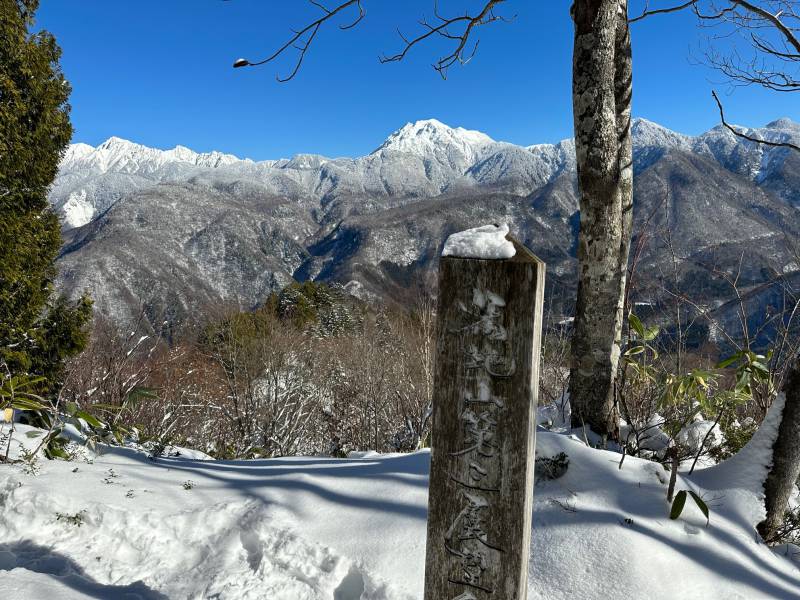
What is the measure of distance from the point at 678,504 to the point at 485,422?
4.86ft

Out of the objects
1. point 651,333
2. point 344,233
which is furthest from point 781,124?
point 651,333

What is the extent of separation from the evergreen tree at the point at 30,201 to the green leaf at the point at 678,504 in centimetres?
655

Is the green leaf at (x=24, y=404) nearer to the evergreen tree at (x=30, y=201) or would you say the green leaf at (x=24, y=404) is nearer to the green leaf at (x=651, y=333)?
the evergreen tree at (x=30, y=201)

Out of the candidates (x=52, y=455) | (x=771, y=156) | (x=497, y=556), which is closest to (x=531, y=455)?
(x=497, y=556)

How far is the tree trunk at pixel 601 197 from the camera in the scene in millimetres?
2602

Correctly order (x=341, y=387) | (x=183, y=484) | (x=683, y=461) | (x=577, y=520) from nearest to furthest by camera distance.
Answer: (x=577, y=520) < (x=183, y=484) < (x=683, y=461) < (x=341, y=387)

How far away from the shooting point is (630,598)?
1.72 m

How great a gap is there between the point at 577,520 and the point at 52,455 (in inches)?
124

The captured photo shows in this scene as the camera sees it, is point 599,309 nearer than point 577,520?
No

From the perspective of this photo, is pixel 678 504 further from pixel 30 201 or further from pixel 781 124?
pixel 781 124

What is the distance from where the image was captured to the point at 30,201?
576cm

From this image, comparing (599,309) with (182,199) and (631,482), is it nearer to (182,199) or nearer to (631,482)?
(631,482)

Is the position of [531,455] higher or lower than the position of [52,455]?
higher

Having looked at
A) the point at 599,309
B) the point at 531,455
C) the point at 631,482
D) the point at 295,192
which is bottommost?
the point at 631,482
